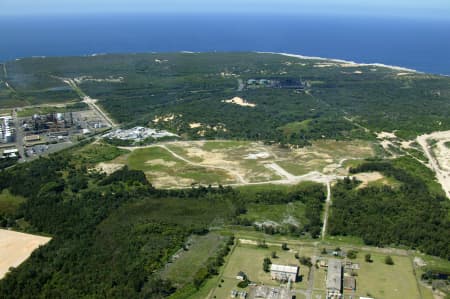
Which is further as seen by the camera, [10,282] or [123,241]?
[123,241]

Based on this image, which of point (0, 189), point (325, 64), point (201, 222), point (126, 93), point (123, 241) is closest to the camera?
point (123, 241)

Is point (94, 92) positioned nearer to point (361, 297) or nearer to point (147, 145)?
point (147, 145)

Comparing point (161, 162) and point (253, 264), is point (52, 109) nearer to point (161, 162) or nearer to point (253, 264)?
point (161, 162)

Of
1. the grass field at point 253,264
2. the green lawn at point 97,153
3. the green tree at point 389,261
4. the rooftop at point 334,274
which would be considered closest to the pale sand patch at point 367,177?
the green tree at point 389,261

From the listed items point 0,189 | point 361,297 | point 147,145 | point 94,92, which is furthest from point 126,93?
point 361,297

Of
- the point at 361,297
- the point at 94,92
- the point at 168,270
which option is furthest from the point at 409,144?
the point at 94,92

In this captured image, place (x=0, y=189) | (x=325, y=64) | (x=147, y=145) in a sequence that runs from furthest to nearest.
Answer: (x=325, y=64)
(x=147, y=145)
(x=0, y=189)

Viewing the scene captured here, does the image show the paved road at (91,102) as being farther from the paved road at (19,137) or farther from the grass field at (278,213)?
the grass field at (278,213)
